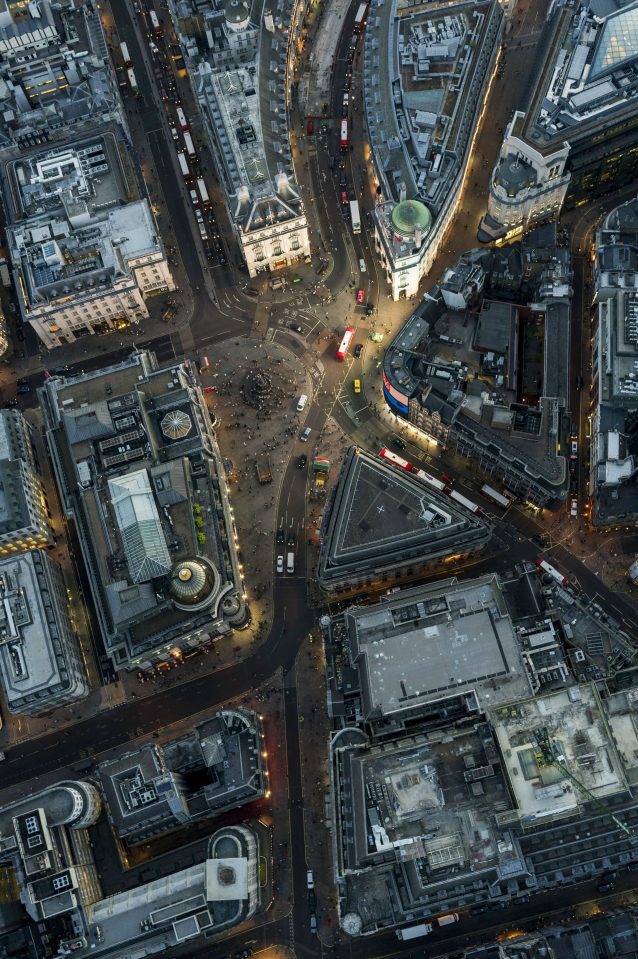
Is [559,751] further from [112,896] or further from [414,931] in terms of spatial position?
[112,896]

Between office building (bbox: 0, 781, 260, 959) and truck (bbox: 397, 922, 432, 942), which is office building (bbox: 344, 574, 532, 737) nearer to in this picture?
truck (bbox: 397, 922, 432, 942)

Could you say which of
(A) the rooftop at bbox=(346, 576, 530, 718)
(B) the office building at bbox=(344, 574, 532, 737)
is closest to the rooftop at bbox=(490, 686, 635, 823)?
(B) the office building at bbox=(344, 574, 532, 737)

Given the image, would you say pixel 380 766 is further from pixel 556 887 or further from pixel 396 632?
pixel 556 887

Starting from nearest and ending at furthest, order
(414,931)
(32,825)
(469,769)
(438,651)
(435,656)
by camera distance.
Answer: (469,769) → (32,825) → (414,931) → (435,656) → (438,651)

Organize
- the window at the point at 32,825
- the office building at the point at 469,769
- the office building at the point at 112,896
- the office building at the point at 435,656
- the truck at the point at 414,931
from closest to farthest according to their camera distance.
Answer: the office building at the point at 469,769 → the office building at the point at 112,896 → the window at the point at 32,825 → the office building at the point at 435,656 → the truck at the point at 414,931

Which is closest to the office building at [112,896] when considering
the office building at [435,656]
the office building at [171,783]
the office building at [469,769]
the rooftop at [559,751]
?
the office building at [171,783]

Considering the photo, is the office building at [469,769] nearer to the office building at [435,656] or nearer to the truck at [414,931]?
the office building at [435,656]

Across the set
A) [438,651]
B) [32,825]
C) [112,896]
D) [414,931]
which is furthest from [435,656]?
[32,825]
